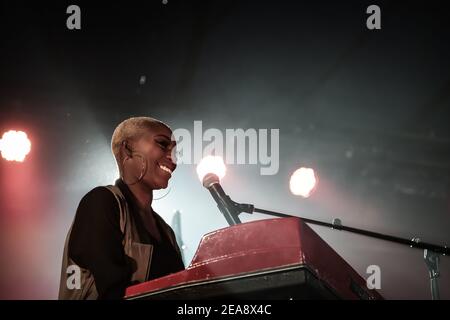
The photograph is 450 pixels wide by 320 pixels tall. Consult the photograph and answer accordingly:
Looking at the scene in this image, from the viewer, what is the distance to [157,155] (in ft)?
8.91

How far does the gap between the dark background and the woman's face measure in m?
2.86

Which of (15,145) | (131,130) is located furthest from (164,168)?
(15,145)

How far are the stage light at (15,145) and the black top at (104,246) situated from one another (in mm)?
3876

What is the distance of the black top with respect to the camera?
5.65 feet

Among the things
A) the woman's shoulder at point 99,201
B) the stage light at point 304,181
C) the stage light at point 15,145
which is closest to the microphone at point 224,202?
the woman's shoulder at point 99,201

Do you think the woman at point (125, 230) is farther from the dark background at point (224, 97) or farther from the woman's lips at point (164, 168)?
the dark background at point (224, 97)

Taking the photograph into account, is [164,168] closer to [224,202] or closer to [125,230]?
[224,202]

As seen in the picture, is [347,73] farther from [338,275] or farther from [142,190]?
[338,275]

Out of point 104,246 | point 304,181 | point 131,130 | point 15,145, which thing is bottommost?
point 104,246

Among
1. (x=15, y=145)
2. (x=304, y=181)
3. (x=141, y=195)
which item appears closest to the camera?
(x=141, y=195)

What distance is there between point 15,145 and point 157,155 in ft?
11.8

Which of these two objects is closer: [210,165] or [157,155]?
[157,155]

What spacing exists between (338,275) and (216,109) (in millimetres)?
5165
